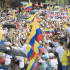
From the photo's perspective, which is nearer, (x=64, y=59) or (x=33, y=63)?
(x=33, y=63)

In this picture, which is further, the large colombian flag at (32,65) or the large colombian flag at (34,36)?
the large colombian flag at (34,36)

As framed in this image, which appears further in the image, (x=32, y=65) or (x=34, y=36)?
(x=34, y=36)

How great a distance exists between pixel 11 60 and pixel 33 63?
0.54 meters

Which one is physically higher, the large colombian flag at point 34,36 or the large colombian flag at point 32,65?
the large colombian flag at point 34,36

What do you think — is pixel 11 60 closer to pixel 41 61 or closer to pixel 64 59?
pixel 41 61

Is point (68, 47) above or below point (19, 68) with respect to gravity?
above

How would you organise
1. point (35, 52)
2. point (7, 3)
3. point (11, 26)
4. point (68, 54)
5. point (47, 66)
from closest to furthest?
point (47, 66)
point (68, 54)
point (35, 52)
point (11, 26)
point (7, 3)

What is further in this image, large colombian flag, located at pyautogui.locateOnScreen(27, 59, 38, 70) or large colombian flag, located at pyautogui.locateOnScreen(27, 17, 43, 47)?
large colombian flag, located at pyautogui.locateOnScreen(27, 17, 43, 47)

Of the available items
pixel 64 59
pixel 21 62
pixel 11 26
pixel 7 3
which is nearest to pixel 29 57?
pixel 21 62

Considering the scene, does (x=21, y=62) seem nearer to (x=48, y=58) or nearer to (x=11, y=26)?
(x=48, y=58)

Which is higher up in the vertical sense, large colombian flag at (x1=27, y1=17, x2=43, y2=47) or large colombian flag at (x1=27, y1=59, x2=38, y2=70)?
large colombian flag at (x1=27, y1=17, x2=43, y2=47)

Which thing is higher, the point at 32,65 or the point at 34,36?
the point at 34,36

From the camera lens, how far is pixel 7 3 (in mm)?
38469

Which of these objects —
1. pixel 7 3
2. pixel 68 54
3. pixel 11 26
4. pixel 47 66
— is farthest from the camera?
pixel 7 3
